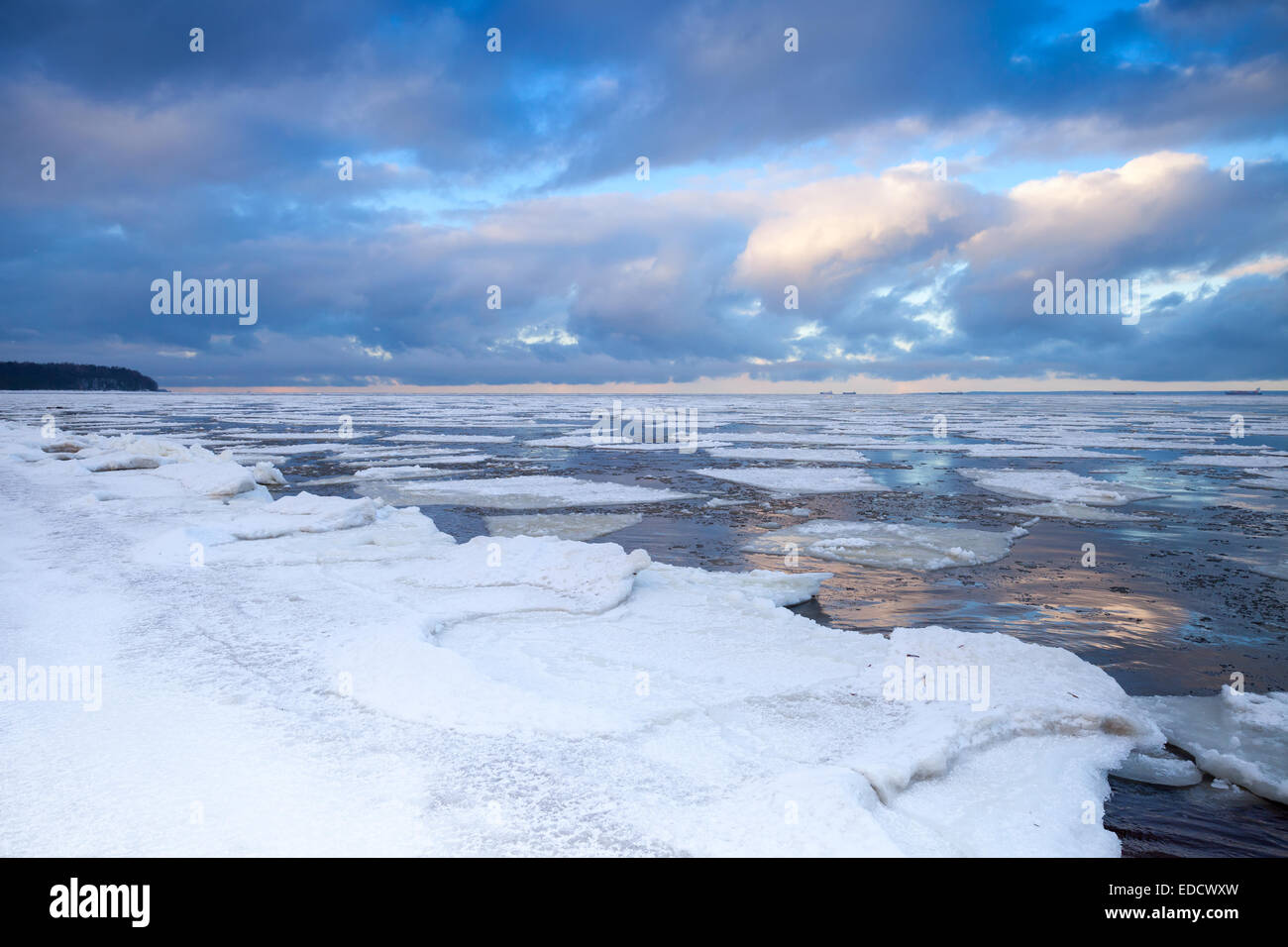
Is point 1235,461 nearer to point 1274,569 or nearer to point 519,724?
point 1274,569

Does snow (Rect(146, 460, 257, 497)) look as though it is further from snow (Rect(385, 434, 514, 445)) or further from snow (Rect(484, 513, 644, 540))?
snow (Rect(385, 434, 514, 445))

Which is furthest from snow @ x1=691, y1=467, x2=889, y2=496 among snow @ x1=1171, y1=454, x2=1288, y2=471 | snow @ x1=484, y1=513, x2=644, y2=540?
snow @ x1=1171, y1=454, x2=1288, y2=471

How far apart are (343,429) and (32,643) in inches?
1196

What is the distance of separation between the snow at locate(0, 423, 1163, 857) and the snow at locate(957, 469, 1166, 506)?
888 centimetres

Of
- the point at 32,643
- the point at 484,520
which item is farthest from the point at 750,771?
the point at 484,520

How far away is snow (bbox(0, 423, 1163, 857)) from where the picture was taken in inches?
106

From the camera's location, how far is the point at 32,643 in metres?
4.53

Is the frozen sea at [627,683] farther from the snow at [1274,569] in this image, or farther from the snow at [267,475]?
the snow at [267,475]

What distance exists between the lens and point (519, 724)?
11.8 ft

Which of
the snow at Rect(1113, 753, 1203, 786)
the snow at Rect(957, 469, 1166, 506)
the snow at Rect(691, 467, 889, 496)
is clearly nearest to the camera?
the snow at Rect(1113, 753, 1203, 786)

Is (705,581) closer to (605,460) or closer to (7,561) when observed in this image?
(7,561)

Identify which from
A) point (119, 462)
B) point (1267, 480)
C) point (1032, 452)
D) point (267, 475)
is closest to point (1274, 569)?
point (1267, 480)

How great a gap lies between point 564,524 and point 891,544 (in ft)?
14.4

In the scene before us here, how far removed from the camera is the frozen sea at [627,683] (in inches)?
110
